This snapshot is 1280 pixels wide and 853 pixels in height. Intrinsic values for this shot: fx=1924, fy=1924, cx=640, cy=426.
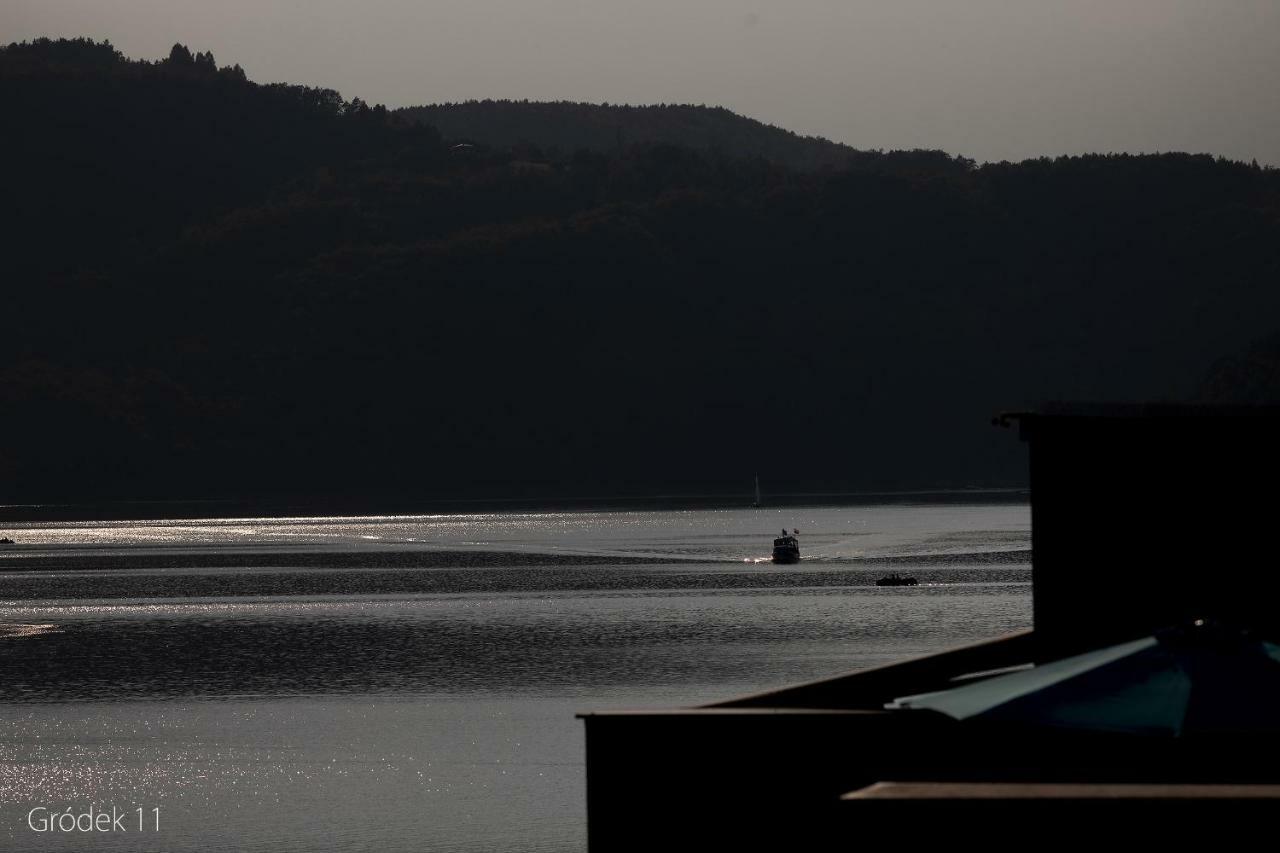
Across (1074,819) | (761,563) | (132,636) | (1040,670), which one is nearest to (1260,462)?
(1040,670)

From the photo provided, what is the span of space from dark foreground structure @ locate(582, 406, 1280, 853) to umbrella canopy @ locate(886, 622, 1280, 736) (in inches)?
1.2

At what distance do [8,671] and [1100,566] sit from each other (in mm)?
62464

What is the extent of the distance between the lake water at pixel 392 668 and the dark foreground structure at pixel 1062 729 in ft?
47.9

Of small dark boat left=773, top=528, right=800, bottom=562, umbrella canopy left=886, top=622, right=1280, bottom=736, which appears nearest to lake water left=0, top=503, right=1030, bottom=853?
small dark boat left=773, top=528, right=800, bottom=562

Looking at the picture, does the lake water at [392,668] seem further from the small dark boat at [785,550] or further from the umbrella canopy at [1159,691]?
the umbrella canopy at [1159,691]

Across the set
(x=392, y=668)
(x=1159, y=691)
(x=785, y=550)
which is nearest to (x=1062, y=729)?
(x=1159, y=691)

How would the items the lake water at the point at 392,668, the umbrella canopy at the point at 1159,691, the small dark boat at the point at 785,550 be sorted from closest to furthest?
the umbrella canopy at the point at 1159,691 < the lake water at the point at 392,668 < the small dark boat at the point at 785,550

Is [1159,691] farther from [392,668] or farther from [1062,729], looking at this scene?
[392,668]

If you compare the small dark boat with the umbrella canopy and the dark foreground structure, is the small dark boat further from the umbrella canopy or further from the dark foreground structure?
the umbrella canopy

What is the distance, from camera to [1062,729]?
15.6 metres

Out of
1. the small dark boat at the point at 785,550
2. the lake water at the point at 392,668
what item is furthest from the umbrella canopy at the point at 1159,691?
the small dark boat at the point at 785,550

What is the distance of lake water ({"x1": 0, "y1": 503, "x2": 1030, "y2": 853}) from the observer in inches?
1499

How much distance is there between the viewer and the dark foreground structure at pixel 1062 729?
11.1m

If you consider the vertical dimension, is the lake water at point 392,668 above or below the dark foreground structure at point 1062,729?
below
